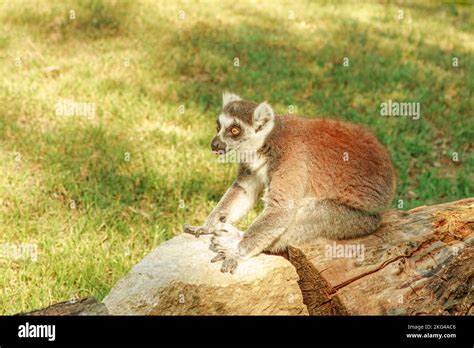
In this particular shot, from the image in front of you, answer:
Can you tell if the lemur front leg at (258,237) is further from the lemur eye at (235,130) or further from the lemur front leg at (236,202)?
the lemur eye at (235,130)

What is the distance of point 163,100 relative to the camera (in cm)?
870

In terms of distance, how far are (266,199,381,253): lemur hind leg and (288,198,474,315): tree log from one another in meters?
0.07

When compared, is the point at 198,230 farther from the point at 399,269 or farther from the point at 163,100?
the point at 163,100

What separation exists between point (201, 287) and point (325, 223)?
3.65 feet

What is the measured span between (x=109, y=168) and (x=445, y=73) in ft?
21.2

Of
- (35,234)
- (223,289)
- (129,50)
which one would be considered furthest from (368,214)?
(129,50)

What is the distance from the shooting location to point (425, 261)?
435cm

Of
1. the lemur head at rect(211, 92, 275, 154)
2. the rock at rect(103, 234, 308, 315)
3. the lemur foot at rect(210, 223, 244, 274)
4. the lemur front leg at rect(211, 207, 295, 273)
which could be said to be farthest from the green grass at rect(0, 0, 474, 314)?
the lemur head at rect(211, 92, 275, 154)

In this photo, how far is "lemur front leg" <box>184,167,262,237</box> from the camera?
5.06 metres

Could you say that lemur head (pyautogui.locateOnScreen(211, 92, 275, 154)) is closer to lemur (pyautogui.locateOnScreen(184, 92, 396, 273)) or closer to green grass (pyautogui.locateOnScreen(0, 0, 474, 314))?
lemur (pyautogui.locateOnScreen(184, 92, 396, 273))

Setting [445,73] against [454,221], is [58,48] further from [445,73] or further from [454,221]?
[454,221]

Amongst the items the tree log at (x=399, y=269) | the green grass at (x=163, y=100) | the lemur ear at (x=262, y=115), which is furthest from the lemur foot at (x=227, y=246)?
the green grass at (x=163, y=100)

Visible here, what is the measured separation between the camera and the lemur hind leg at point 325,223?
466cm

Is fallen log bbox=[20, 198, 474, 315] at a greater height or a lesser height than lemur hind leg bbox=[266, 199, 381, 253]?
lesser
